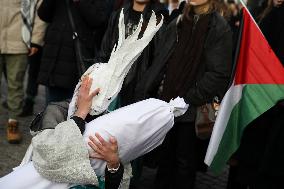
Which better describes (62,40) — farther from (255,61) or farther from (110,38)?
(255,61)

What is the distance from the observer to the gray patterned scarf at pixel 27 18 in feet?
16.7

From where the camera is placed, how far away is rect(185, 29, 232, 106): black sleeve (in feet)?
12.3

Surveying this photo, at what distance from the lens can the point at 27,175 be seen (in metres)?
2.17

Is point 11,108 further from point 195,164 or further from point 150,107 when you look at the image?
point 150,107

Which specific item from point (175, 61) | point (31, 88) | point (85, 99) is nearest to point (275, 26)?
point (175, 61)

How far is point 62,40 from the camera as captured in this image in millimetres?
4809

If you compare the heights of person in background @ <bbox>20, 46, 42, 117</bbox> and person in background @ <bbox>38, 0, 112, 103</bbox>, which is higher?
person in background @ <bbox>38, 0, 112, 103</bbox>

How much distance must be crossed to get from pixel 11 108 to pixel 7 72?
363 mm

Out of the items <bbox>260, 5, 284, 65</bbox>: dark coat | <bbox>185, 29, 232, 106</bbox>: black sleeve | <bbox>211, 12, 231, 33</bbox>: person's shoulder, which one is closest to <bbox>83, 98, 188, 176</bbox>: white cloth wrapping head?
<bbox>185, 29, 232, 106</bbox>: black sleeve

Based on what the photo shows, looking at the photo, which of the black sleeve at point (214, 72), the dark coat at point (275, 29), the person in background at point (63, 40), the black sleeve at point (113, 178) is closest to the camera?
the black sleeve at point (113, 178)

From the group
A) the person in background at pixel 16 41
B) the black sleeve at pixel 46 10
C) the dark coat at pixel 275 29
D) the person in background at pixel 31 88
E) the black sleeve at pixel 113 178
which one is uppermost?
the dark coat at pixel 275 29

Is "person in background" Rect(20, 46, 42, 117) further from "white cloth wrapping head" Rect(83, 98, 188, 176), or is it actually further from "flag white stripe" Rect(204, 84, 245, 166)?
"white cloth wrapping head" Rect(83, 98, 188, 176)

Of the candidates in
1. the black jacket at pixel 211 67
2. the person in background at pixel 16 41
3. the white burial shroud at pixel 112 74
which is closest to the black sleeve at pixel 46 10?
the person in background at pixel 16 41

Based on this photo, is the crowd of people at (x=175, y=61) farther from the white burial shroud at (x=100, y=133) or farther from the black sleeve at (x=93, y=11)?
the white burial shroud at (x=100, y=133)
